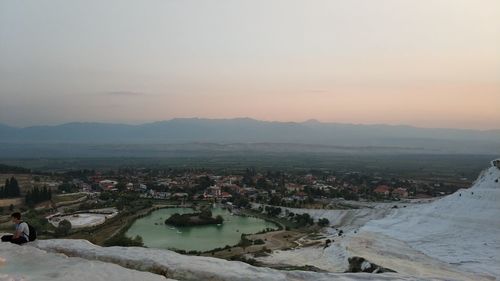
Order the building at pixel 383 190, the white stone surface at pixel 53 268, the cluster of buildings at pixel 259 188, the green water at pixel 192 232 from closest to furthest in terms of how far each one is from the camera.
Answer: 1. the white stone surface at pixel 53 268
2. the green water at pixel 192 232
3. the cluster of buildings at pixel 259 188
4. the building at pixel 383 190

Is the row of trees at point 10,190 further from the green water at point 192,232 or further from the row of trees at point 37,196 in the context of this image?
the green water at point 192,232

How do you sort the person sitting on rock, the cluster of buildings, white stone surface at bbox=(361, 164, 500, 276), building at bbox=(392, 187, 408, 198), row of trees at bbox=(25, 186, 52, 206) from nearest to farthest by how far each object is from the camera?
the person sitting on rock
white stone surface at bbox=(361, 164, 500, 276)
row of trees at bbox=(25, 186, 52, 206)
the cluster of buildings
building at bbox=(392, 187, 408, 198)

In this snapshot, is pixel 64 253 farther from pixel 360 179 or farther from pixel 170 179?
pixel 360 179

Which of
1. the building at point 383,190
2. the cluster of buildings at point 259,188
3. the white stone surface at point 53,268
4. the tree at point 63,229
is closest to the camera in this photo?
the white stone surface at point 53,268

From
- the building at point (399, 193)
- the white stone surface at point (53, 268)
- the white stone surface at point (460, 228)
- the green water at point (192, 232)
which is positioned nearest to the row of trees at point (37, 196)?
the green water at point (192, 232)

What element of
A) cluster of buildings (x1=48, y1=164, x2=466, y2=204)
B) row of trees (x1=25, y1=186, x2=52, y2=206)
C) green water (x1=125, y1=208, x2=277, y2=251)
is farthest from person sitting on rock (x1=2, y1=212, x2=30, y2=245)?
cluster of buildings (x1=48, y1=164, x2=466, y2=204)

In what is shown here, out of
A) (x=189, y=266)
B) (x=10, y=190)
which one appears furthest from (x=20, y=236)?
(x=10, y=190)

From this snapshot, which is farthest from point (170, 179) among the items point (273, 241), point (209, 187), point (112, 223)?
point (273, 241)

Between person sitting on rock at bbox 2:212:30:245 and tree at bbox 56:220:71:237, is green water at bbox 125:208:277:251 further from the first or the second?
person sitting on rock at bbox 2:212:30:245
